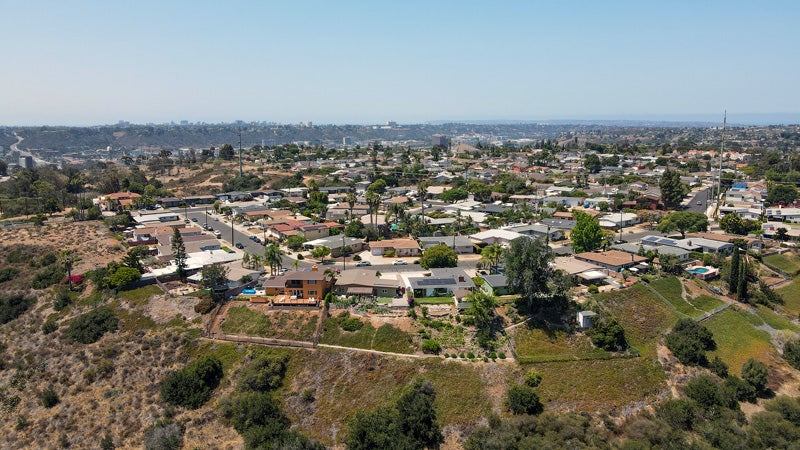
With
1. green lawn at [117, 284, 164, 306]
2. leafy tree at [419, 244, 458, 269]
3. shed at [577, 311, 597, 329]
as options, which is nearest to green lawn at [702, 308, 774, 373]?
shed at [577, 311, 597, 329]

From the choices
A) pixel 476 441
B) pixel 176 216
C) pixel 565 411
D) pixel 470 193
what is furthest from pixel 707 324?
pixel 176 216

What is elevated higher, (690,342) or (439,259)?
(439,259)

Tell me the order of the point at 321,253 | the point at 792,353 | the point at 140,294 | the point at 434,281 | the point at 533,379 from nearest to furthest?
the point at 533,379 < the point at 792,353 < the point at 434,281 < the point at 140,294 < the point at 321,253

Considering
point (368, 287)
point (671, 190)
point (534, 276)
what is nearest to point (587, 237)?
point (534, 276)

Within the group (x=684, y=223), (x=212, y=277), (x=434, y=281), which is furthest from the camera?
(x=684, y=223)

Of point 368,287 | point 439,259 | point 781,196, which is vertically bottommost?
point 368,287

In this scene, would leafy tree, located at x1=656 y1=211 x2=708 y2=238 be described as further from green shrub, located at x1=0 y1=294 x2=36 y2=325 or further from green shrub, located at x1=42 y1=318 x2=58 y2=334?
green shrub, located at x1=0 y1=294 x2=36 y2=325

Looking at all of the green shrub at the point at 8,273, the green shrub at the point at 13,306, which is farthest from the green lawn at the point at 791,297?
the green shrub at the point at 8,273

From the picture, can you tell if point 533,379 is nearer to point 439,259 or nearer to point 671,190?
point 439,259
